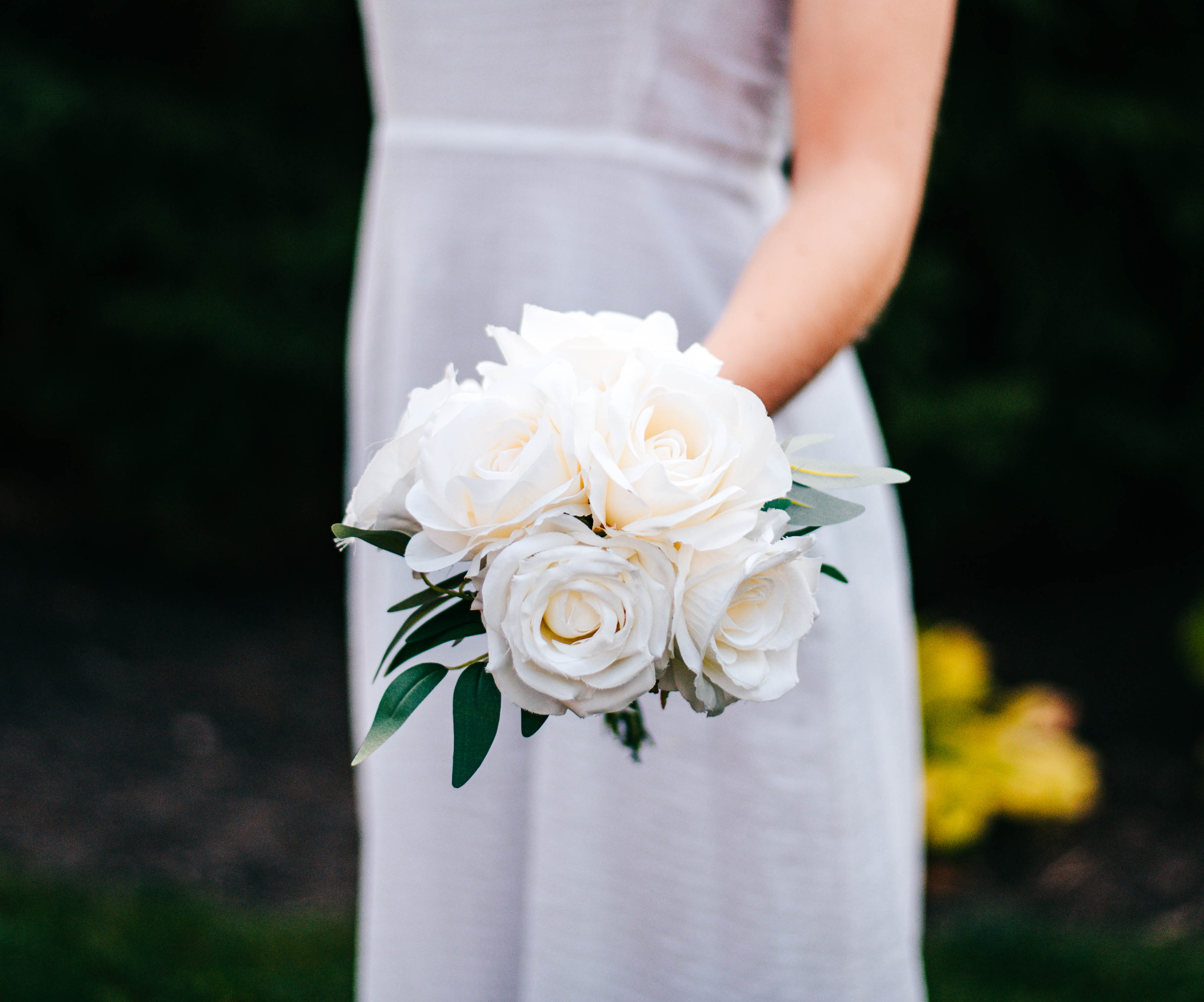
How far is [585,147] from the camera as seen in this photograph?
4.39 feet

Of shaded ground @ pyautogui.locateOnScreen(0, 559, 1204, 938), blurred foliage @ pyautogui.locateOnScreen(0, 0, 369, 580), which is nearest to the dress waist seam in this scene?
shaded ground @ pyautogui.locateOnScreen(0, 559, 1204, 938)

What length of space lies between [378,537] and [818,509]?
13.5 inches

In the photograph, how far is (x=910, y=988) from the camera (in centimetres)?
142

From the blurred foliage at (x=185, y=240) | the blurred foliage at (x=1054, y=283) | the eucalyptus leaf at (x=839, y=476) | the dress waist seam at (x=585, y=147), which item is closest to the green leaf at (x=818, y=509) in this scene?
the eucalyptus leaf at (x=839, y=476)

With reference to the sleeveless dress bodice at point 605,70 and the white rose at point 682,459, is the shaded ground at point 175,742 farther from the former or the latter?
the white rose at point 682,459

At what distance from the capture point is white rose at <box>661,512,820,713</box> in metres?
0.77

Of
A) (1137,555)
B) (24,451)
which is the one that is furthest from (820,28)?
(24,451)

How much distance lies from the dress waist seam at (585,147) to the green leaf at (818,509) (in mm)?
596

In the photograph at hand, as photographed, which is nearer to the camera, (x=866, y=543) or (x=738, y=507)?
(x=738, y=507)

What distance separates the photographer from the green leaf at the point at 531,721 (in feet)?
2.68

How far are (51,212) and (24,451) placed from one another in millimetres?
1527

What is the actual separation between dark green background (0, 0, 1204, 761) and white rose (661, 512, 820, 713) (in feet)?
11.1

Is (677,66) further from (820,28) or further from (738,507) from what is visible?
(738,507)

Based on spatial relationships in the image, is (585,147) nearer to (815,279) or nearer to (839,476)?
(815,279)
